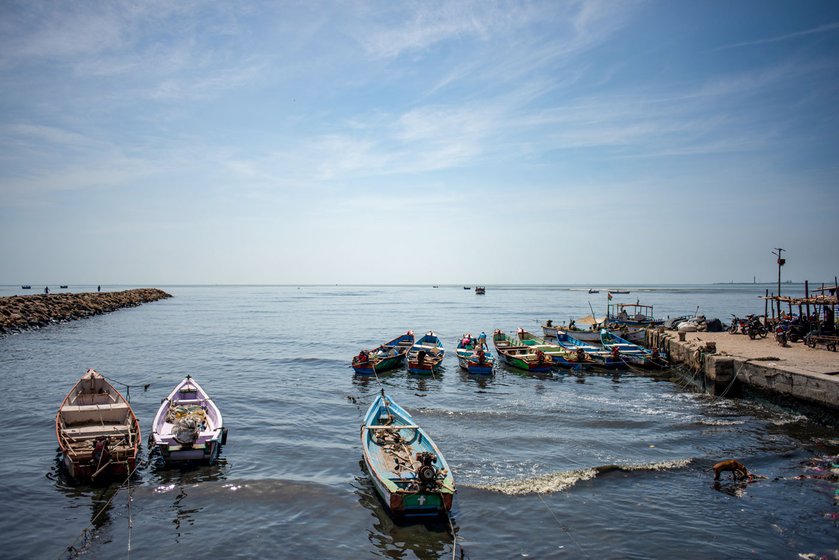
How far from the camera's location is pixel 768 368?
2303 centimetres

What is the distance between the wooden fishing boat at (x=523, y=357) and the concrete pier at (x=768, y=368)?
9036 millimetres

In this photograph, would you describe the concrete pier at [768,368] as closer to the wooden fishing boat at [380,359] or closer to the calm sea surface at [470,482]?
the calm sea surface at [470,482]

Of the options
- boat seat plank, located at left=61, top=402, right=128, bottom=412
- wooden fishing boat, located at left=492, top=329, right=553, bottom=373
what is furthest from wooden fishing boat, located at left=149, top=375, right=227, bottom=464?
wooden fishing boat, located at left=492, top=329, right=553, bottom=373

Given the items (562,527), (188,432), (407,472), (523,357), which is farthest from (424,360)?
(562,527)

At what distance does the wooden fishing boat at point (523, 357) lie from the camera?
3353 cm

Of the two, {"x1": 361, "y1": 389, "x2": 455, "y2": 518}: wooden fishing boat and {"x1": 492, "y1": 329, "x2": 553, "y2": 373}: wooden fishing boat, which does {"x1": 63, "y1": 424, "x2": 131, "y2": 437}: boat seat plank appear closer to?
{"x1": 361, "y1": 389, "x2": 455, "y2": 518}: wooden fishing boat

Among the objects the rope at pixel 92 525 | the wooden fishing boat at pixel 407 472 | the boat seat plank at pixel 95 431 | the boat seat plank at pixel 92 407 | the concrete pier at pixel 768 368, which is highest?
the concrete pier at pixel 768 368

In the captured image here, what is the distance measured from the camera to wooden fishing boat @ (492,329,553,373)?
110 ft

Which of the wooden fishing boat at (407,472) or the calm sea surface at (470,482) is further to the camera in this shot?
the wooden fishing boat at (407,472)

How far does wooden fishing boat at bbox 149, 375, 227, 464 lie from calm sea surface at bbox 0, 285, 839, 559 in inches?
24.3

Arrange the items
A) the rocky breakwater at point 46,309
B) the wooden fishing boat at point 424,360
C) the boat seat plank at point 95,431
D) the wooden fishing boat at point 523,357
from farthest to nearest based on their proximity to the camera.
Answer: the rocky breakwater at point 46,309 → the wooden fishing boat at point 523,357 → the wooden fishing boat at point 424,360 → the boat seat plank at point 95,431

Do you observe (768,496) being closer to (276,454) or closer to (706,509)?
(706,509)

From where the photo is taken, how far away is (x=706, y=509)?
536 inches

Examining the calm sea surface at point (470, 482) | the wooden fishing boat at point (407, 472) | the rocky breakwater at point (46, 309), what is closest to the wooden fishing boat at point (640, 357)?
the calm sea surface at point (470, 482)
